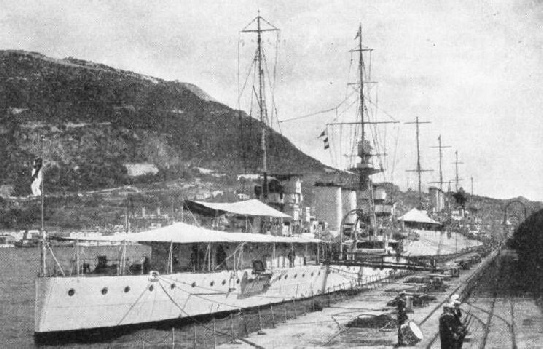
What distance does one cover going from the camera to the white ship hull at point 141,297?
23.7m

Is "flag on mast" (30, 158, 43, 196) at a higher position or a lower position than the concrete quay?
higher

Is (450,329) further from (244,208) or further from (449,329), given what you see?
(244,208)

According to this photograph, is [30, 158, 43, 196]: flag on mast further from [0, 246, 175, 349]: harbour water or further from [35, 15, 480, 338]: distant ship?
[0, 246, 175, 349]: harbour water

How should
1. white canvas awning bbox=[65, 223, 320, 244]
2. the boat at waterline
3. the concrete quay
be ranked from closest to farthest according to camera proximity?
the concrete quay → the boat at waterline → white canvas awning bbox=[65, 223, 320, 244]

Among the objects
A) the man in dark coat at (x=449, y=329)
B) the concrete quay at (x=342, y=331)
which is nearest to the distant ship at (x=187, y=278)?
the concrete quay at (x=342, y=331)

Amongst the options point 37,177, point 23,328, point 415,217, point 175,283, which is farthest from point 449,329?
point 415,217

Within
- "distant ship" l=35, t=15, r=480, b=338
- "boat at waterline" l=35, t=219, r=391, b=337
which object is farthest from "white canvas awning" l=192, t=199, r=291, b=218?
"boat at waterline" l=35, t=219, r=391, b=337

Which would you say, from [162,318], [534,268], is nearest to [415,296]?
[162,318]

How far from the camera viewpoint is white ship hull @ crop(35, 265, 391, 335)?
23.7 meters

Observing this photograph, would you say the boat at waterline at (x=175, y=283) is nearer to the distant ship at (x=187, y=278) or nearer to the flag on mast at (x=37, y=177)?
the distant ship at (x=187, y=278)

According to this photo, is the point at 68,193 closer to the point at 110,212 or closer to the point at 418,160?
the point at 110,212

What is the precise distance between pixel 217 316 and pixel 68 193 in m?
176

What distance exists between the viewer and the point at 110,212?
17550cm

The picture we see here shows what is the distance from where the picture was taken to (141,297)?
85.9ft
